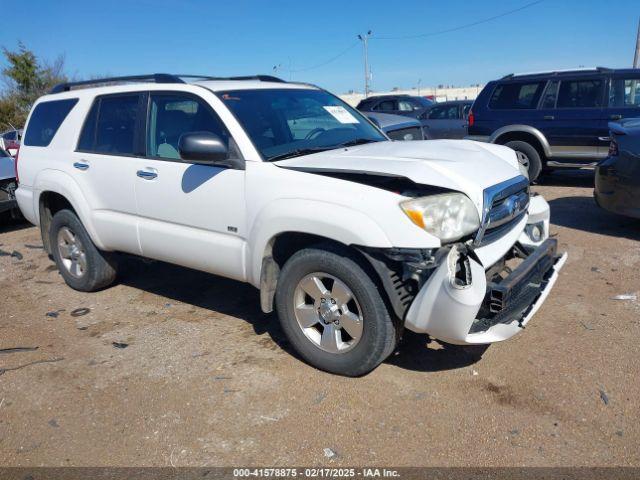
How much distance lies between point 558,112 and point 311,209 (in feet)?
23.6

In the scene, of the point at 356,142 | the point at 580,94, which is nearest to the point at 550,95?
the point at 580,94

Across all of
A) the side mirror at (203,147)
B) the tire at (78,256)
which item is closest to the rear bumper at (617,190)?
the side mirror at (203,147)

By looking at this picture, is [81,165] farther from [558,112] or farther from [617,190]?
[558,112]

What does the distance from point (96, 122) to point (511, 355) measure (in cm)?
396

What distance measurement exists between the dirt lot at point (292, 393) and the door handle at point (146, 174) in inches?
48.5

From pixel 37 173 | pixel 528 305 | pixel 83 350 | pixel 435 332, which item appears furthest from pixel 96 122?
pixel 528 305

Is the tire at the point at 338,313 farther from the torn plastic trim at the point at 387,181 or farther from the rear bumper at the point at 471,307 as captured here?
the torn plastic trim at the point at 387,181

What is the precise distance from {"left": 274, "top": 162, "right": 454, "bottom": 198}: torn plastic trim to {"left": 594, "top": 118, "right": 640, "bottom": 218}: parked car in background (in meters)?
3.76

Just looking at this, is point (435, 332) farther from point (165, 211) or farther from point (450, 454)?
point (165, 211)

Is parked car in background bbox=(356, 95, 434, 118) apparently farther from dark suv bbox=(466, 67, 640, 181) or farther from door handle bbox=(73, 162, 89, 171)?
door handle bbox=(73, 162, 89, 171)

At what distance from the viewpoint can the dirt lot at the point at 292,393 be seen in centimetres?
282

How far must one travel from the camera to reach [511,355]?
363cm

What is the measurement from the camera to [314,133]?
4.16 m

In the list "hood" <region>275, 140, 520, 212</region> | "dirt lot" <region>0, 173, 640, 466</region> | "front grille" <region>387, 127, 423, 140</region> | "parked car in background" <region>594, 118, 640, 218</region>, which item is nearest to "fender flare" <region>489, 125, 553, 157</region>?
"front grille" <region>387, 127, 423, 140</region>
